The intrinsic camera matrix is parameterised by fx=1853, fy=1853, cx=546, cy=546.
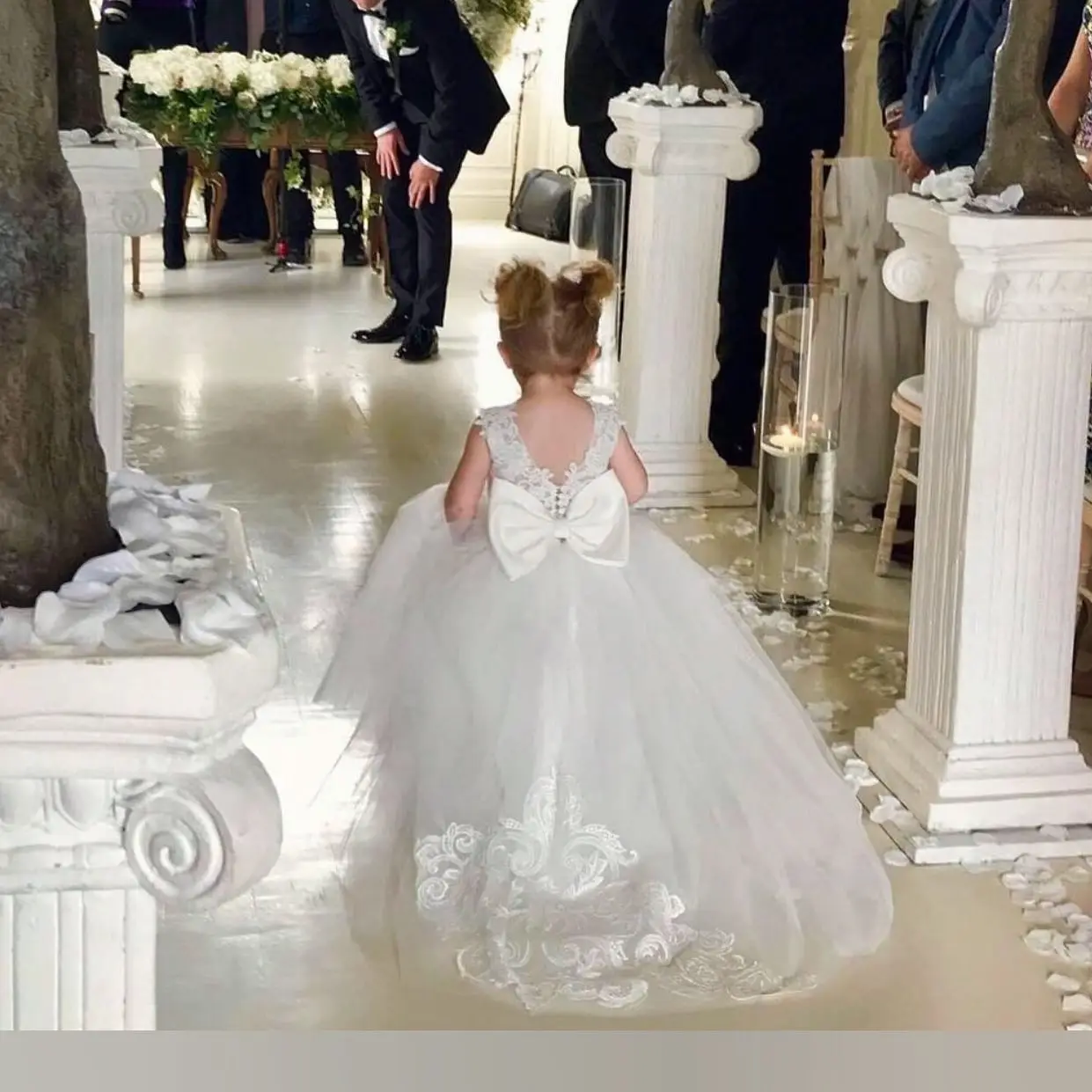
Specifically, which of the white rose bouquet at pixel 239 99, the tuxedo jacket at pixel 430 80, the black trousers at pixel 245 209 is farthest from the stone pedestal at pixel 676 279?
the black trousers at pixel 245 209

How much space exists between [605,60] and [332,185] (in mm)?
3886

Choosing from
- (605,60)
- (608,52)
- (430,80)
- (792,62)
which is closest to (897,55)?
(792,62)

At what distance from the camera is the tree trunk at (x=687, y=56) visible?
507cm

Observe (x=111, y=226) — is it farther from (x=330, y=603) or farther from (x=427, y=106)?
(x=427, y=106)

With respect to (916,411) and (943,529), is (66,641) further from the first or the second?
(916,411)

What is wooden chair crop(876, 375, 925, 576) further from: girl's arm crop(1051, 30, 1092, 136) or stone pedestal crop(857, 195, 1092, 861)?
stone pedestal crop(857, 195, 1092, 861)

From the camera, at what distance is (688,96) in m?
5.04

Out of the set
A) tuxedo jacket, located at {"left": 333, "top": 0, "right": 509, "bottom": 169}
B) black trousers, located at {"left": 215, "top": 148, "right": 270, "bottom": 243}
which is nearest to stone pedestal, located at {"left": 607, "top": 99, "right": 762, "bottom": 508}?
tuxedo jacket, located at {"left": 333, "top": 0, "right": 509, "bottom": 169}

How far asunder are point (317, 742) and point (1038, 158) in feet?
5.43

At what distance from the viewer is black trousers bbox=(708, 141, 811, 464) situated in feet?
18.2

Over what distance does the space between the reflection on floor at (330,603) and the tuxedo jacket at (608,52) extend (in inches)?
43.4

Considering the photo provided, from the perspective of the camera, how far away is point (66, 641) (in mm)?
1452

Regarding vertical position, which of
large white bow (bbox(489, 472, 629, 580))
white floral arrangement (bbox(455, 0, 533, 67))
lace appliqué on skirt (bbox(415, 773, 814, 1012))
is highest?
white floral arrangement (bbox(455, 0, 533, 67))

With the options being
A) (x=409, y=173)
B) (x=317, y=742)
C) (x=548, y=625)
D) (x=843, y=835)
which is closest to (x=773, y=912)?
(x=843, y=835)
